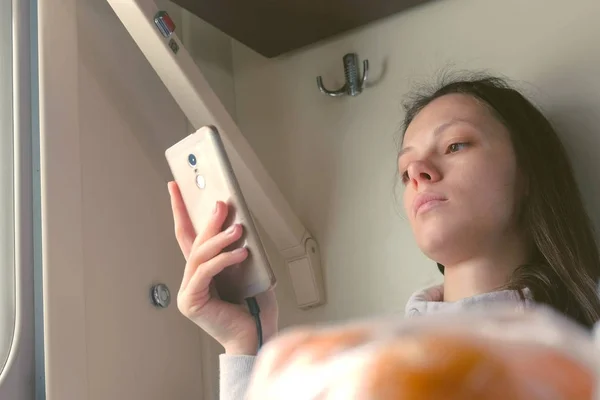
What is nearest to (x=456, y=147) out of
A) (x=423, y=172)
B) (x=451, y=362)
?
(x=423, y=172)

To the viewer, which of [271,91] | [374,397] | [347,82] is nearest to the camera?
[374,397]

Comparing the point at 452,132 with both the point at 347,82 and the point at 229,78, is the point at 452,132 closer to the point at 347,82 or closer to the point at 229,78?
the point at 347,82

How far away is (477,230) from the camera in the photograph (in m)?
0.75

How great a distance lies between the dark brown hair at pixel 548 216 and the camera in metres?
0.72

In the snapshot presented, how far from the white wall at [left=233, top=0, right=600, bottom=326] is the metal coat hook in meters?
0.02

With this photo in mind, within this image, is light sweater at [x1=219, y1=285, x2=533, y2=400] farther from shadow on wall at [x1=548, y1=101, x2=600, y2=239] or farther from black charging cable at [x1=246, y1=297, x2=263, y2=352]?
shadow on wall at [x1=548, y1=101, x2=600, y2=239]

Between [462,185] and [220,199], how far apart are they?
0.29 meters

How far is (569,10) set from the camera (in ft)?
3.15

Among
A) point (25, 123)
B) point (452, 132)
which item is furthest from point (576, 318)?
point (25, 123)

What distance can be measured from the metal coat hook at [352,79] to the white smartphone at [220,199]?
1.38 feet

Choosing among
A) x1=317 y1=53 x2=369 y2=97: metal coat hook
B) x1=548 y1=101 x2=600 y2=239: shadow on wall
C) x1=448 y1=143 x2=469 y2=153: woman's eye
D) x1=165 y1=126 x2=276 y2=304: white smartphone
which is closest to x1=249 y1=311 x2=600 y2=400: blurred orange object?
x1=165 y1=126 x2=276 y2=304: white smartphone

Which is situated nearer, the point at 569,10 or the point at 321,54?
the point at 569,10

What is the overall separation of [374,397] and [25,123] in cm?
73

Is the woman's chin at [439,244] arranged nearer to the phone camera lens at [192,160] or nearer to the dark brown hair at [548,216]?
the dark brown hair at [548,216]
